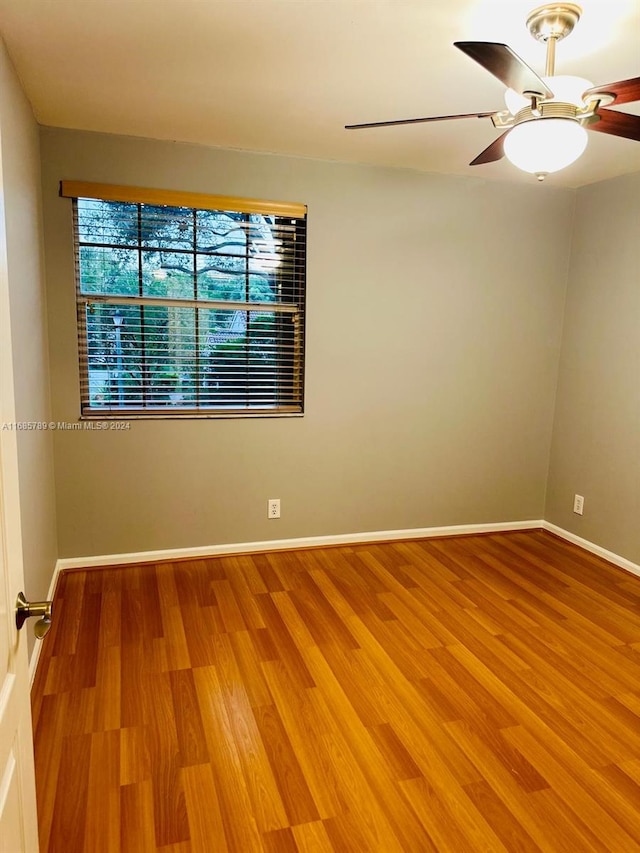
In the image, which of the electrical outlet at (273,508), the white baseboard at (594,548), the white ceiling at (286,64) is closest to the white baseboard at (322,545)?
the white baseboard at (594,548)

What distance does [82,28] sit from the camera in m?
1.93

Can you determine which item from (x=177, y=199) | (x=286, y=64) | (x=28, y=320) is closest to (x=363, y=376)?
(x=177, y=199)

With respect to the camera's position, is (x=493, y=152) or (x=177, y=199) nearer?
(x=493, y=152)

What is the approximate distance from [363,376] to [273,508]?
41.6 inches

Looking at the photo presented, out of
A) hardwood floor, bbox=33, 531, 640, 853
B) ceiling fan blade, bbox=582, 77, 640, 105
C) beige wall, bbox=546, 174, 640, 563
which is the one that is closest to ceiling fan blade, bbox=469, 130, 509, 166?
ceiling fan blade, bbox=582, 77, 640, 105

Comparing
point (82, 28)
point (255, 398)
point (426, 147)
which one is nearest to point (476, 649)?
point (255, 398)

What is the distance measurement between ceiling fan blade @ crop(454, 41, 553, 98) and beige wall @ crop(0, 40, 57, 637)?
60.1 inches

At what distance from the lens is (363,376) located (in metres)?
3.62

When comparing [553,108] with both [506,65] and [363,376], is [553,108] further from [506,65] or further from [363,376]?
[363,376]

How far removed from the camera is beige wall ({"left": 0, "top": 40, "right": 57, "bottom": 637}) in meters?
2.10

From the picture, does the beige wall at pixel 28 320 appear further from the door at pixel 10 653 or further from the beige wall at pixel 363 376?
the door at pixel 10 653

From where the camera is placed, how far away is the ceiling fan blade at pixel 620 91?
1.57m

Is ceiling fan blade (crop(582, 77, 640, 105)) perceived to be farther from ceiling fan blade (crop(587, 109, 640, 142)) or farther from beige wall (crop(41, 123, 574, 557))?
beige wall (crop(41, 123, 574, 557))

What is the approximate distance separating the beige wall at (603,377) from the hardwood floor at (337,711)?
1.78 feet
